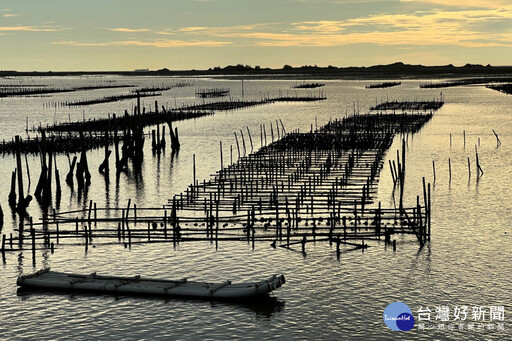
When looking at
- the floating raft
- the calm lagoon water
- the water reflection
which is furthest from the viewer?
the floating raft

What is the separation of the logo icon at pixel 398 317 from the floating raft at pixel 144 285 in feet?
17.2

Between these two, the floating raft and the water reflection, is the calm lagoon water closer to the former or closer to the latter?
the water reflection

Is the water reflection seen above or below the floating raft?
below

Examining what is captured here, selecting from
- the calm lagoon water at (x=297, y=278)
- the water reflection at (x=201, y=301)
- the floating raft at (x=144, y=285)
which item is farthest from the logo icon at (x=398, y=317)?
the floating raft at (x=144, y=285)

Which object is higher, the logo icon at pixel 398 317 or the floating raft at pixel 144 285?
the floating raft at pixel 144 285

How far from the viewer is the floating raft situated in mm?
35750

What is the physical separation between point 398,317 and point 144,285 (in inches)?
474

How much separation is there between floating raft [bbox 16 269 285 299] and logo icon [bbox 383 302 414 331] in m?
5.23

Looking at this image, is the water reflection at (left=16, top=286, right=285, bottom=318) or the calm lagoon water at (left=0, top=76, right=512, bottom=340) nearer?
the calm lagoon water at (left=0, top=76, right=512, bottom=340)

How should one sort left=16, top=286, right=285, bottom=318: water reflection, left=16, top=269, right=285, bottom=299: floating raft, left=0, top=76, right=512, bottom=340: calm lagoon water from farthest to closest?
left=16, top=269, right=285, bottom=299: floating raft
left=16, top=286, right=285, bottom=318: water reflection
left=0, top=76, right=512, bottom=340: calm lagoon water

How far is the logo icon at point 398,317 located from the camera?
109 ft

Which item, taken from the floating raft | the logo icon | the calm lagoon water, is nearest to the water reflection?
the calm lagoon water

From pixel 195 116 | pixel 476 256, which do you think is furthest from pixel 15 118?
pixel 476 256

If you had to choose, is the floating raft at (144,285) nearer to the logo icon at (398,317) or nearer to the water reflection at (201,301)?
the water reflection at (201,301)
